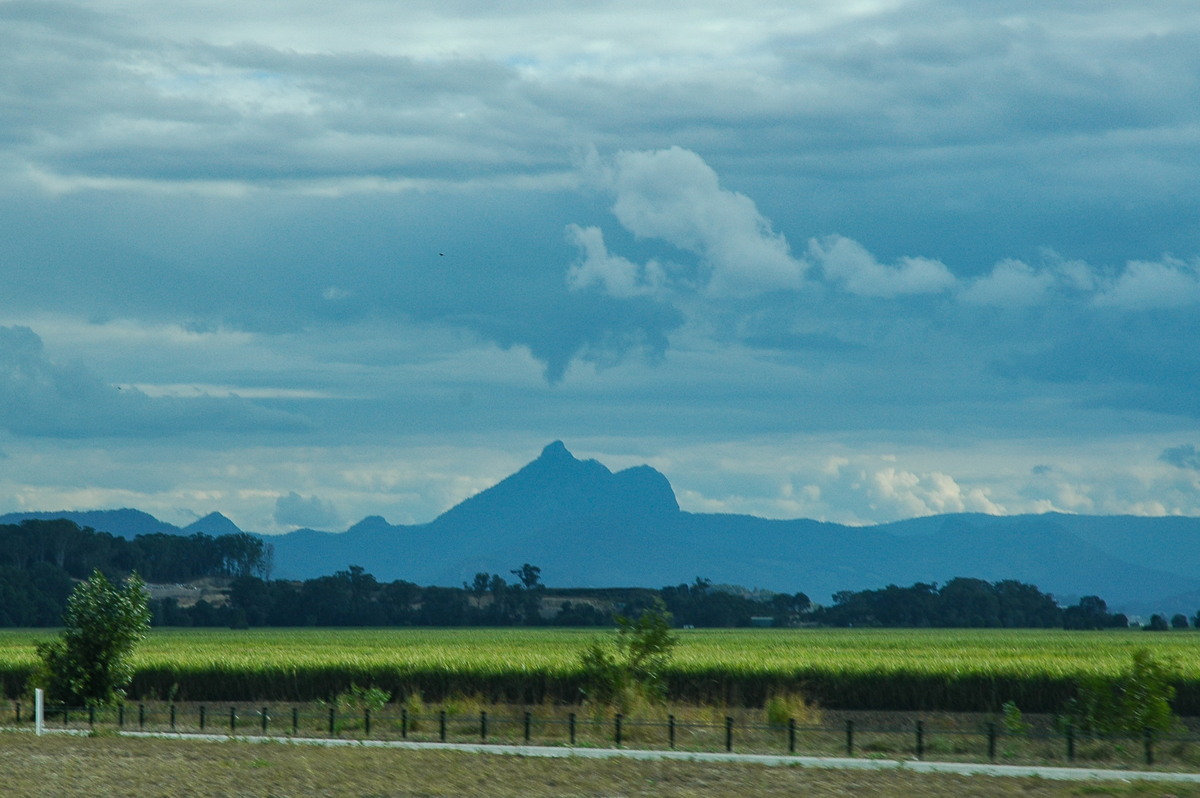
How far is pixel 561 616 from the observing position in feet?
583

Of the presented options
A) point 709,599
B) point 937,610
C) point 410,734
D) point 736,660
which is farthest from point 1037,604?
point 410,734

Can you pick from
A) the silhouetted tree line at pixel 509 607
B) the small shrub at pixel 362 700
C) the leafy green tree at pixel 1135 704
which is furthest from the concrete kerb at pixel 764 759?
the silhouetted tree line at pixel 509 607

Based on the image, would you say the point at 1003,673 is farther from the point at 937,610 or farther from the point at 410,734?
the point at 937,610

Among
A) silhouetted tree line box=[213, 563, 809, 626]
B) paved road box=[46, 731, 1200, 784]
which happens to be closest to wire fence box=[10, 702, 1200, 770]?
paved road box=[46, 731, 1200, 784]

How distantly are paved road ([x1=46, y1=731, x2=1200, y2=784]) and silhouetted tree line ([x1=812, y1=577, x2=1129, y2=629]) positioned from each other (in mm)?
145579

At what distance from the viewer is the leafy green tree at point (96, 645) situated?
44.3 m

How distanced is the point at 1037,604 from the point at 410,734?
165 meters

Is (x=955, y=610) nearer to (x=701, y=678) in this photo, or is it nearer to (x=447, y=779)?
(x=701, y=678)

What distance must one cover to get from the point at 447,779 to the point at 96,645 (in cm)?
2059

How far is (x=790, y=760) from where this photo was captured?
30.8 metres

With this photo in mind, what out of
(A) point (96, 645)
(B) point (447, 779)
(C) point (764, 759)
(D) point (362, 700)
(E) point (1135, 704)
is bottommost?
(D) point (362, 700)

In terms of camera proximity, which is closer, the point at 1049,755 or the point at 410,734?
the point at 1049,755

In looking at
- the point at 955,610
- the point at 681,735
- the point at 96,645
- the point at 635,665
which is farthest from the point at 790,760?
the point at 955,610

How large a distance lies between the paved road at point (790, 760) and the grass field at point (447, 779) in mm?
726
